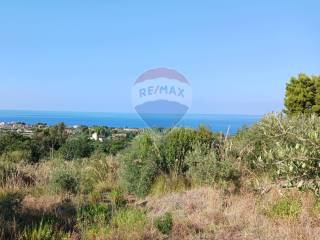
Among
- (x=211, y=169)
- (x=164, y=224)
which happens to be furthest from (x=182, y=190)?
(x=164, y=224)

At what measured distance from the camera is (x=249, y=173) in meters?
9.21

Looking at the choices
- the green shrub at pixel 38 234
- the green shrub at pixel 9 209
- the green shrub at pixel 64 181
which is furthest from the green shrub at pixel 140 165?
the green shrub at pixel 38 234

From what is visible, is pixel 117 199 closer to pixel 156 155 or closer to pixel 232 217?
pixel 156 155

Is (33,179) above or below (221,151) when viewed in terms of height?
below

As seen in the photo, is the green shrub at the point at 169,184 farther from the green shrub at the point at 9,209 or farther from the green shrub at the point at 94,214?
the green shrub at the point at 9,209

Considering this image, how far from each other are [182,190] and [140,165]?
1.15 m

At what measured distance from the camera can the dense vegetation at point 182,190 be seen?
5172 mm

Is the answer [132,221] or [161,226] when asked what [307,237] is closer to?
[161,226]

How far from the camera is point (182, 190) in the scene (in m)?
8.70

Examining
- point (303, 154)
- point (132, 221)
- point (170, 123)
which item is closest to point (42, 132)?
point (170, 123)

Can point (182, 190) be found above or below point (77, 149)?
below

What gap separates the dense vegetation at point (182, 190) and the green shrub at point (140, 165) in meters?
0.02

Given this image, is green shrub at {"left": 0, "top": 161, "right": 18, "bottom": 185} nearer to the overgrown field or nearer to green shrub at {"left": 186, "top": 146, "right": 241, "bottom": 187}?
the overgrown field

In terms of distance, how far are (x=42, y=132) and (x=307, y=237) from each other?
1801 cm
